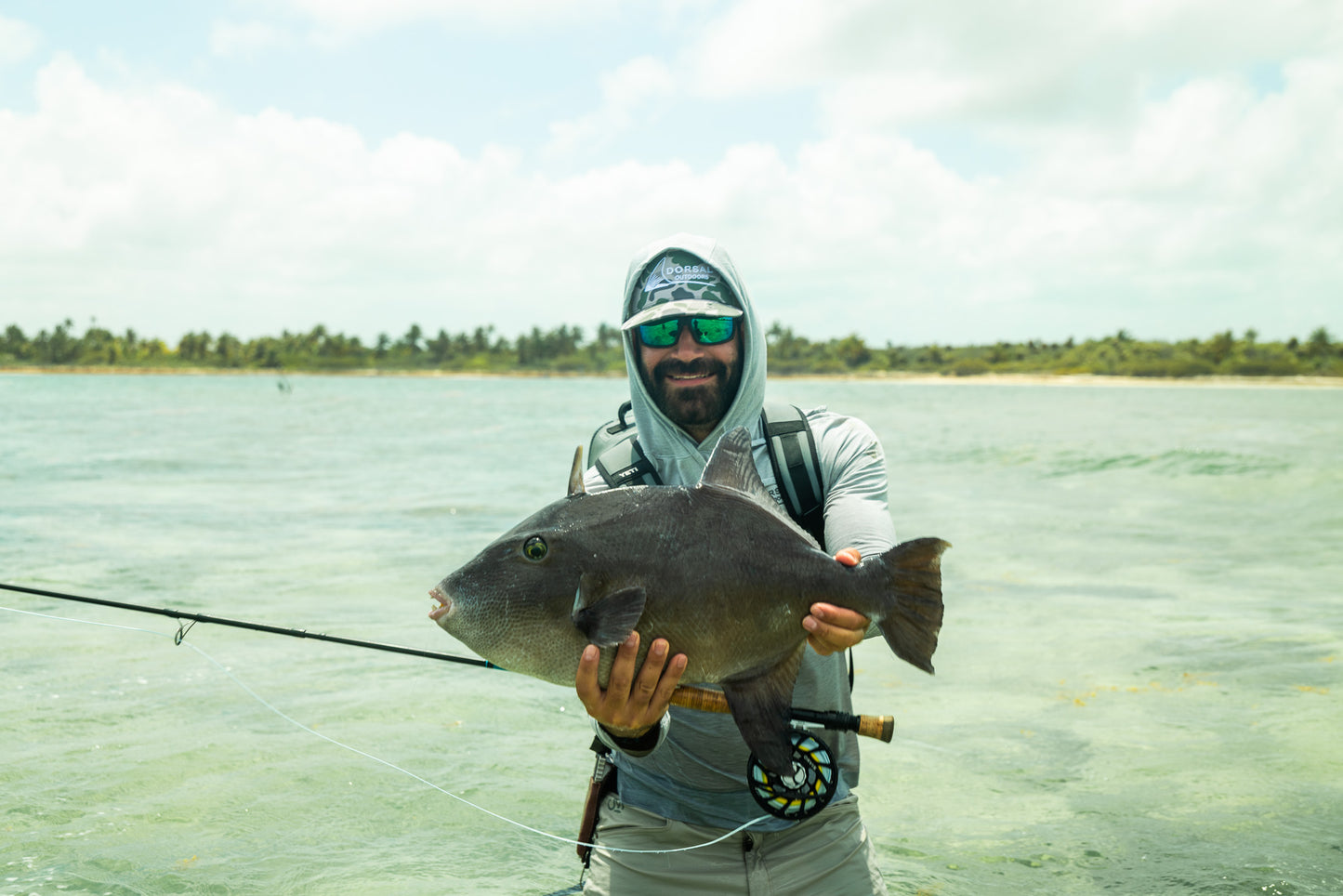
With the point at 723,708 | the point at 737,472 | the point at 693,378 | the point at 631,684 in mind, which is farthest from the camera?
the point at 693,378

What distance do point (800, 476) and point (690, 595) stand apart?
0.91 m

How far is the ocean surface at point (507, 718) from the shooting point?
6.30 meters

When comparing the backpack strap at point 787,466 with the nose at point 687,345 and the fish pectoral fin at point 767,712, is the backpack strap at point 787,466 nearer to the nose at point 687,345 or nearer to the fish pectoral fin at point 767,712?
the nose at point 687,345

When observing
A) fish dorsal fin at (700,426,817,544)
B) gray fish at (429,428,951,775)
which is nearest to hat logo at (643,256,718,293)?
fish dorsal fin at (700,426,817,544)

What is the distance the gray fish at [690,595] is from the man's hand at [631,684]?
0.03m

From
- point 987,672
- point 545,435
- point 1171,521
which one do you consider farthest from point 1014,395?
point 987,672

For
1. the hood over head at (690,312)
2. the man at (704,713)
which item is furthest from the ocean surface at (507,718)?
the hood over head at (690,312)

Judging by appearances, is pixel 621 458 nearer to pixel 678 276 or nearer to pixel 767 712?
pixel 678 276

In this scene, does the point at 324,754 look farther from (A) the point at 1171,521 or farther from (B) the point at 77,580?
(A) the point at 1171,521

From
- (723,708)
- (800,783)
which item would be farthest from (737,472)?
(800,783)

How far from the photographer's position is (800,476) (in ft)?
11.5

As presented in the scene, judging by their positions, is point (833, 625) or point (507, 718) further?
point (507, 718)

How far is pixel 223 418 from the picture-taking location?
58.9 metres

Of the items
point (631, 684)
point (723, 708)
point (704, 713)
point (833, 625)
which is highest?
point (833, 625)
